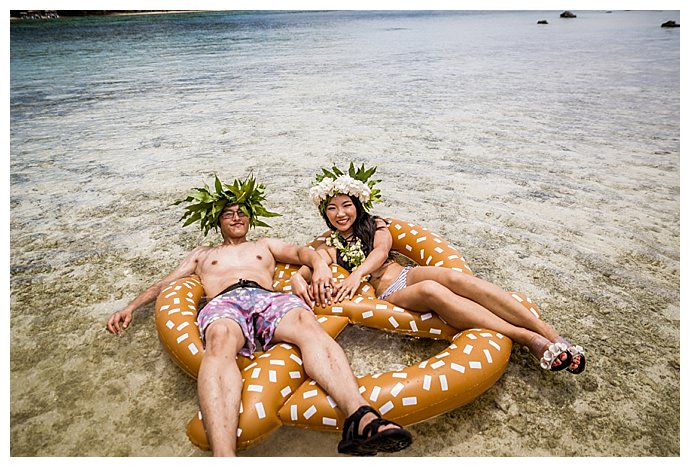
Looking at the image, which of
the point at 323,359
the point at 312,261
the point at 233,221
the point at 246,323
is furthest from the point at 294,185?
the point at 323,359

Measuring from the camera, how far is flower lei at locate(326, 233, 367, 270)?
3.87 metres

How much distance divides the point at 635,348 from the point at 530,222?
7.11ft

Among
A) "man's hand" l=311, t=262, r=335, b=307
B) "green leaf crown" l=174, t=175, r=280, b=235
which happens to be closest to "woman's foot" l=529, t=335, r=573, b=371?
"man's hand" l=311, t=262, r=335, b=307

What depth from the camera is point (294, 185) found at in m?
6.55

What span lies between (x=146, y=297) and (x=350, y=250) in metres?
1.63

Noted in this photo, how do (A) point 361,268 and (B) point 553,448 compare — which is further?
(A) point 361,268

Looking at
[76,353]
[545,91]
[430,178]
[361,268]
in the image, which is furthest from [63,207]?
[545,91]

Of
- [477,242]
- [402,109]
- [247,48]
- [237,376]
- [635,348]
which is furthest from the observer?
[247,48]

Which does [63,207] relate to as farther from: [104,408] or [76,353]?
[104,408]

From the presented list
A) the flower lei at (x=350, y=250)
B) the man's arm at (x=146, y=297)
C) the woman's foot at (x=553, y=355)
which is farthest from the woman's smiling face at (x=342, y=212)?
the woman's foot at (x=553, y=355)

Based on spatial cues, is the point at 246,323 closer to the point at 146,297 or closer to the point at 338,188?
the point at 146,297

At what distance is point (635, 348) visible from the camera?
336 centimetres

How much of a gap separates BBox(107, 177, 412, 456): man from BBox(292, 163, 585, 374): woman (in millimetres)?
326

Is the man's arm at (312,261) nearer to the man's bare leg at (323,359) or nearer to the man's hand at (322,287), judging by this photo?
the man's hand at (322,287)
